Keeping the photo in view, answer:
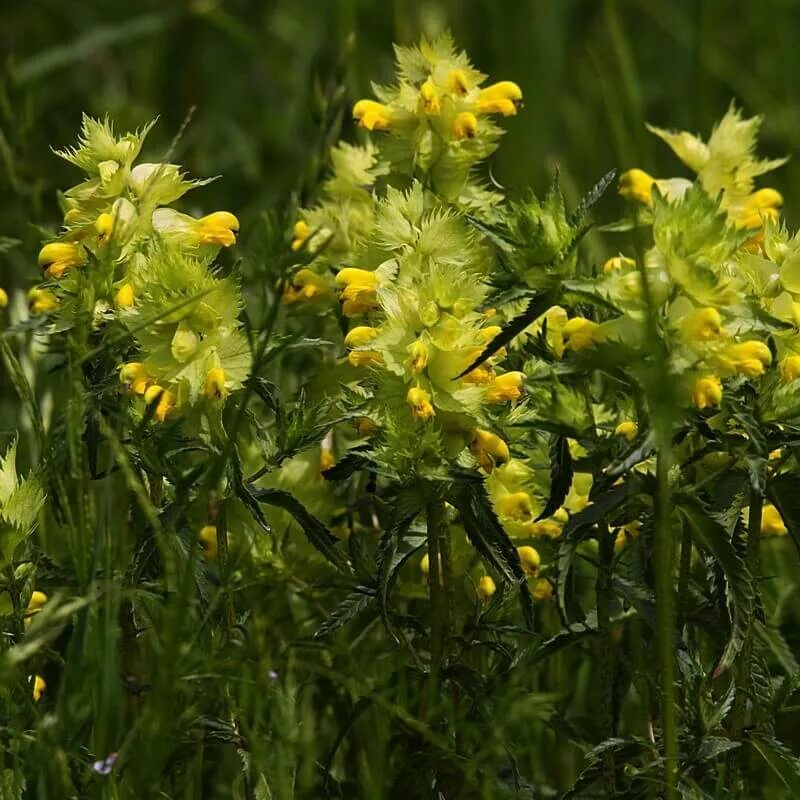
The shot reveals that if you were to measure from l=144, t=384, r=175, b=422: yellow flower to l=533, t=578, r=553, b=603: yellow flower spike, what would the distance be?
17.8 inches

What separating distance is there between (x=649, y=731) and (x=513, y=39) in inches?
88.0

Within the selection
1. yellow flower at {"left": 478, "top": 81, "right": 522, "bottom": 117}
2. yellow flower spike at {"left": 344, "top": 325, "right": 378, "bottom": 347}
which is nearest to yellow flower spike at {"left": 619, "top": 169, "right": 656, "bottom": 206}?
yellow flower at {"left": 478, "top": 81, "right": 522, "bottom": 117}

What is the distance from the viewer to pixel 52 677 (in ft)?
5.72

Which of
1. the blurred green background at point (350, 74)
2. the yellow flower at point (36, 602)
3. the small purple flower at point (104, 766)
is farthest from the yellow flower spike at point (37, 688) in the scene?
the blurred green background at point (350, 74)

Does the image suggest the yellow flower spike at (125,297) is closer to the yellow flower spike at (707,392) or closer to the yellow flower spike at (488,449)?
the yellow flower spike at (488,449)

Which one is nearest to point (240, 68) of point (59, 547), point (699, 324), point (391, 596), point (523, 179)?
point (523, 179)

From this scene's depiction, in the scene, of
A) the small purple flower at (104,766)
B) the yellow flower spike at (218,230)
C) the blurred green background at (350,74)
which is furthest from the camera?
the blurred green background at (350,74)

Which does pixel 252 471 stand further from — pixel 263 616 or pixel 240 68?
pixel 240 68

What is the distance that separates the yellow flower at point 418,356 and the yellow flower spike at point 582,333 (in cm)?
12

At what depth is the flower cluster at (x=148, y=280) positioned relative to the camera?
1.35 metres

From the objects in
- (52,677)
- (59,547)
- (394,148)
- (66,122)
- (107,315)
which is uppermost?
(66,122)

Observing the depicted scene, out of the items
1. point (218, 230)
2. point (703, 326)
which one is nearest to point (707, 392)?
point (703, 326)

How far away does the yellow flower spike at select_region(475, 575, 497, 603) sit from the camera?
59.5 inches

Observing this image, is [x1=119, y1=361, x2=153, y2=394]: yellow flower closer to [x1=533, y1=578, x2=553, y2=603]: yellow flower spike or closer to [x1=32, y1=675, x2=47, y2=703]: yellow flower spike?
[x1=32, y1=675, x2=47, y2=703]: yellow flower spike
